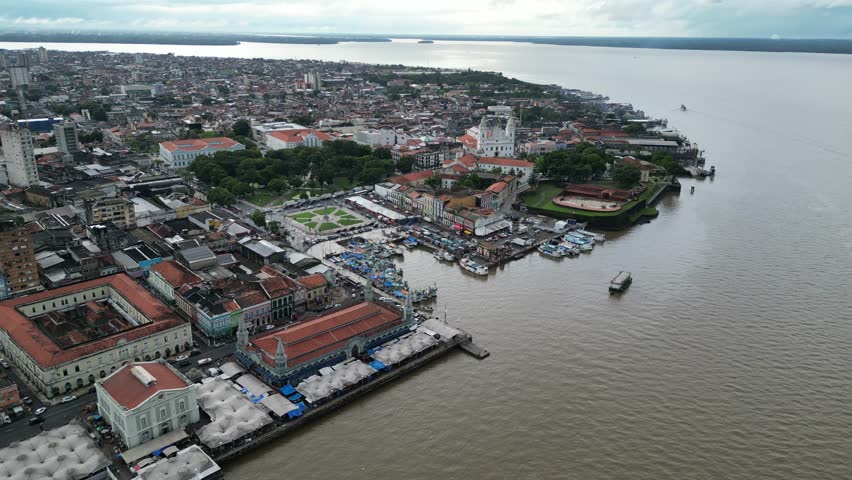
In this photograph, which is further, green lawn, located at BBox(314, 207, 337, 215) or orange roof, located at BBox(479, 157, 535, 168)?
orange roof, located at BBox(479, 157, 535, 168)

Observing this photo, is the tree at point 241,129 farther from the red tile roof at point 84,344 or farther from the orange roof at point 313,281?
the orange roof at point 313,281

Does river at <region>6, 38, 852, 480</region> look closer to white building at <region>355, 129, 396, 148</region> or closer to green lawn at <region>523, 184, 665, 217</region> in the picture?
green lawn at <region>523, 184, 665, 217</region>

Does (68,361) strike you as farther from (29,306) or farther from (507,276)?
(507,276)

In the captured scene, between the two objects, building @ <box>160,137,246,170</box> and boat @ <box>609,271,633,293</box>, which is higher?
building @ <box>160,137,246,170</box>

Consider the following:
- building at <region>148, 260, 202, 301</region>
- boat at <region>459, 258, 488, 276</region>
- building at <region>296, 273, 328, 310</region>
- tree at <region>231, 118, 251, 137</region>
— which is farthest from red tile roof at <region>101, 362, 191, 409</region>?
tree at <region>231, 118, 251, 137</region>

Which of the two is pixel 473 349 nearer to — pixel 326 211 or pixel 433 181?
pixel 326 211

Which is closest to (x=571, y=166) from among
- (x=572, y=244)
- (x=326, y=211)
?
(x=572, y=244)
